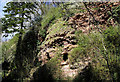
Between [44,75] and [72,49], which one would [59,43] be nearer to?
[72,49]

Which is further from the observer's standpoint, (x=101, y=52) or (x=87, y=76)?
(x=101, y=52)

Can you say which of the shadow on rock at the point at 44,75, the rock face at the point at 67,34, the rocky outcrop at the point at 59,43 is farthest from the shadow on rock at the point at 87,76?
the rocky outcrop at the point at 59,43

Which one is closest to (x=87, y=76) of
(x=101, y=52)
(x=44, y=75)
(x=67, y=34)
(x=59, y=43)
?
(x=101, y=52)

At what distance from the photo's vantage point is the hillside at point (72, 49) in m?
3.20

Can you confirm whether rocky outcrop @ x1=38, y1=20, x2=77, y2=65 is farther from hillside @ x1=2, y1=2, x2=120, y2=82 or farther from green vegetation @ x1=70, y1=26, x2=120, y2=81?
green vegetation @ x1=70, y1=26, x2=120, y2=81

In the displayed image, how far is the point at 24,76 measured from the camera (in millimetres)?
4727

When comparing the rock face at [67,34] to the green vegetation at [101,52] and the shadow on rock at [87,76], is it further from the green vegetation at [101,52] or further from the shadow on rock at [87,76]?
the shadow on rock at [87,76]

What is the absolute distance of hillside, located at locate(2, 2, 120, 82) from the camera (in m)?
3.20

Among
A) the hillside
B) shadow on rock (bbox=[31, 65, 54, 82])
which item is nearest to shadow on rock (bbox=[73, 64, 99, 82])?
the hillside

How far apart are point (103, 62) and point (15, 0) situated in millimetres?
6086

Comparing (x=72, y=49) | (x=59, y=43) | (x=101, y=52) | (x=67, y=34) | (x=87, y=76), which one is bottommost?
(x=87, y=76)

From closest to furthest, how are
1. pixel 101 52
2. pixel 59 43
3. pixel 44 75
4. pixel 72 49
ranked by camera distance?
1. pixel 101 52
2. pixel 44 75
3. pixel 72 49
4. pixel 59 43

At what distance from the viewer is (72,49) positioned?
4.12 meters

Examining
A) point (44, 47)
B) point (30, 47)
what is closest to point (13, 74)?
point (30, 47)
